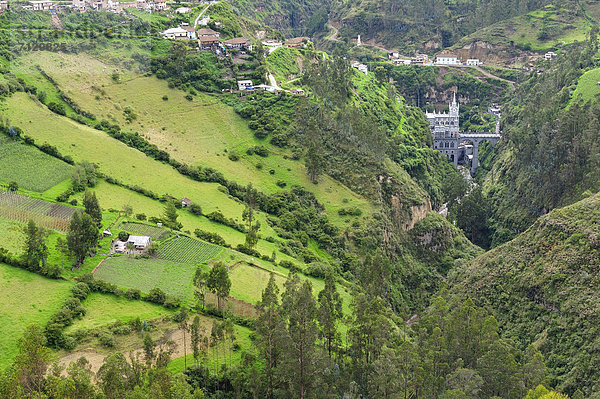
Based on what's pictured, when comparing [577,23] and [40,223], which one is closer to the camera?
[40,223]

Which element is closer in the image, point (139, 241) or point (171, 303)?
point (171, 303)

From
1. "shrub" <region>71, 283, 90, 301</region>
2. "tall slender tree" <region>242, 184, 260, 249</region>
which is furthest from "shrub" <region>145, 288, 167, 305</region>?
"tall slender tree" <region>242, 184, 260, 249</region>

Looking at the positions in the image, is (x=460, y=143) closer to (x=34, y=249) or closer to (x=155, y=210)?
(x=155, y=210)

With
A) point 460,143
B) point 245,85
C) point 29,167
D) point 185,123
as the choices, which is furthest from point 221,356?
point 460,143

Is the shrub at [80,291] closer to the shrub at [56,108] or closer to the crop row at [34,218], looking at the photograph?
the crop row at [34,218]

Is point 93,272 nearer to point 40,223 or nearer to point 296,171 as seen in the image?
point 40,223

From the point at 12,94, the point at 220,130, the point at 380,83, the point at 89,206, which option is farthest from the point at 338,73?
the point at 89,206

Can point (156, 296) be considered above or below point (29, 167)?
below
